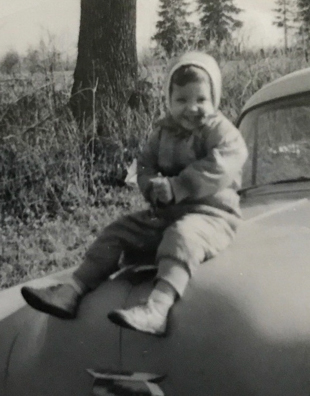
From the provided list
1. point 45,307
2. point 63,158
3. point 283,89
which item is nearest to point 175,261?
point 45,307

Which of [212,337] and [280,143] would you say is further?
[280,143]

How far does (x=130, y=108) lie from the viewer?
2596 millimetres

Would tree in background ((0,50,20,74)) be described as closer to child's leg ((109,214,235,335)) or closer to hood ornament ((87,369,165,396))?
child's leg ((109,214,235,335))

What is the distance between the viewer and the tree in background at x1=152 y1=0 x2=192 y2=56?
7.91 ft

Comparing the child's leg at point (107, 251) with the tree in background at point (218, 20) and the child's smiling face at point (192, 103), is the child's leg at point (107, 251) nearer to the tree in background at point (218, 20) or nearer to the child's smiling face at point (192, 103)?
the child's smiling face at point (192, 103)

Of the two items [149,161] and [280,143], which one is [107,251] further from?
[280,143]

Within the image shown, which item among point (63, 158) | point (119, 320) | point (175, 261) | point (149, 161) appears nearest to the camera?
point (119, 320)

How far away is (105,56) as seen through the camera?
2.54m

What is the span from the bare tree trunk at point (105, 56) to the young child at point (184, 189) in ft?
2.78

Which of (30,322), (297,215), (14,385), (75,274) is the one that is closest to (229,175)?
(297,215)

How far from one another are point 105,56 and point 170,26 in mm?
258

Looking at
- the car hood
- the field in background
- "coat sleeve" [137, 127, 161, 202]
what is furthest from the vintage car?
the field in background

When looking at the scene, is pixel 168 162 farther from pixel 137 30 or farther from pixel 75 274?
pixel 137 30

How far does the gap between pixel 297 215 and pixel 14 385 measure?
825mm
